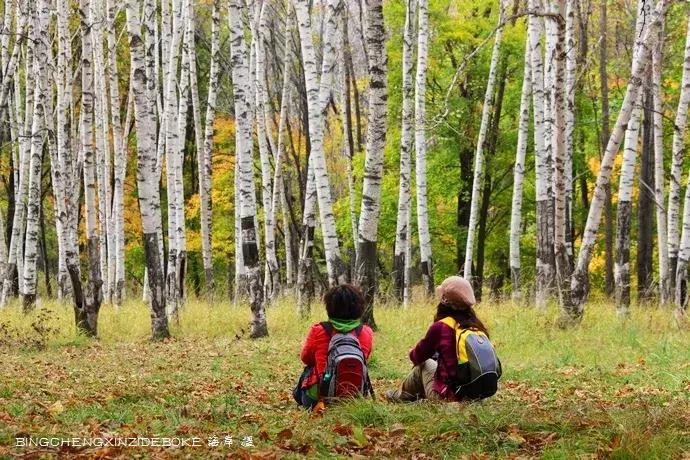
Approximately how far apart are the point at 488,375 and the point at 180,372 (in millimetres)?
4319

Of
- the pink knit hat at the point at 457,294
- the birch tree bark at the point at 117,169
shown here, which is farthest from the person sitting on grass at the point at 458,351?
the birch tree bark at the point at 117,169

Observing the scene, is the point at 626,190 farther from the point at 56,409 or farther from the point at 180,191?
the point at 56,409

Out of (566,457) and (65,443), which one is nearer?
(566,457)

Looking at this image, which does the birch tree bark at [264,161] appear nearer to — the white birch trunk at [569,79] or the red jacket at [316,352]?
the white birch trunk at [569,79]

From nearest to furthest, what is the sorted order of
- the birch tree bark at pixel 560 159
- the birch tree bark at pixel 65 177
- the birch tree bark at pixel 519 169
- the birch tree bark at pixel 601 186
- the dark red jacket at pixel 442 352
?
the dark red jacket at pixel 442 352, the birch tree bark at pixel 601 186, the birch tree bark at pixel 560 159, the birch tree bark at pixel 65 177, the birch tree bark at pixel 519 169

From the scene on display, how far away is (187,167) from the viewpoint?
3478 centimetres

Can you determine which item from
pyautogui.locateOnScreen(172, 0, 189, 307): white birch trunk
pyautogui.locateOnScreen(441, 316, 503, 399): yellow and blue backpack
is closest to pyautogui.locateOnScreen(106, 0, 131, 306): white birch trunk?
pyautogui.locateOnScreen(172, 0, 189, 307): white birch trunk

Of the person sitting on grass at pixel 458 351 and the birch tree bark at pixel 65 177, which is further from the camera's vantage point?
the birch tree bark at pixel 65 177

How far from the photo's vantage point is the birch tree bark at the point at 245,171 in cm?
1255

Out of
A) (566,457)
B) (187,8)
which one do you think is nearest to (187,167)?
(187,8)

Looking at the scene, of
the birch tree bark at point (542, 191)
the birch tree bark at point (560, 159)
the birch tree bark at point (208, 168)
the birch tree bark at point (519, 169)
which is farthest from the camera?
the birch tree bark at point (208, 168)

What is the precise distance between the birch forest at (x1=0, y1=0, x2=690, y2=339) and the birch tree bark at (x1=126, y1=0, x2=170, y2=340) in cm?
3

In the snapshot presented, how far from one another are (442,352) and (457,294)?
1.58 feet

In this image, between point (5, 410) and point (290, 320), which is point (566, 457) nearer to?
point (5, 410)
